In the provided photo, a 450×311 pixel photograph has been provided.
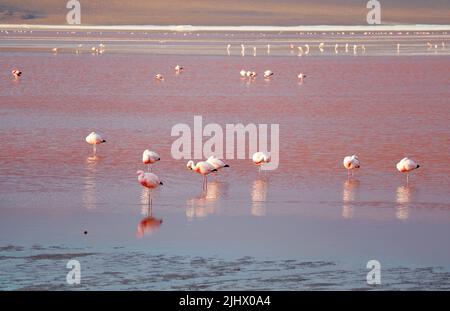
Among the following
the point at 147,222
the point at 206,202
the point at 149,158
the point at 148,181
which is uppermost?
the point at 149,158

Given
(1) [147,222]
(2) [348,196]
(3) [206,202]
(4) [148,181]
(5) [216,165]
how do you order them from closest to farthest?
(1) [147,222] < (4) [148,181] < (3) [206,202] < (2) [348,196] < (5) [216,165]

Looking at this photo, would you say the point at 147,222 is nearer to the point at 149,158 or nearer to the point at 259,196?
the point at 259,196

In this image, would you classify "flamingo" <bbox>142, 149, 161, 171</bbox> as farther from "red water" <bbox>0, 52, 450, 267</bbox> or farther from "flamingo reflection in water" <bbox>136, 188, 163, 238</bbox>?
"flamingo reflection in water" <bbox>136, 188, 163, 238</bbox>

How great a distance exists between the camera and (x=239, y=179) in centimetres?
1709

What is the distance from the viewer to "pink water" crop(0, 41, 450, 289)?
12.9 metres

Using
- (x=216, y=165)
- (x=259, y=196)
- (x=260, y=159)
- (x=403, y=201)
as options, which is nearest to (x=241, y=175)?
(x=260, y=159)

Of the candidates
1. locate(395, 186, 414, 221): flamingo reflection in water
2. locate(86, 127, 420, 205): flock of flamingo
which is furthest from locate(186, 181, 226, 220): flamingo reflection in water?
locate(395, 186, 414, 221): flamingo reflection in water

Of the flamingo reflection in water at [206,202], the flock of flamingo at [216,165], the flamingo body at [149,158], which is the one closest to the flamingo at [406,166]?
the flock of flamingo at [216,165]

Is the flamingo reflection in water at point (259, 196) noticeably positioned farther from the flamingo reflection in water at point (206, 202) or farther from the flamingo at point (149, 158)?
the flamingo at point (149, 158)

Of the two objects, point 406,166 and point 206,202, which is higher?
point 406,166

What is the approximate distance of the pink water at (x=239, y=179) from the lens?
12875mm

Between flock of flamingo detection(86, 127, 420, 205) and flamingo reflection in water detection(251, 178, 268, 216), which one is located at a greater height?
flock of flamingo detection(86, 127, 420, 205)

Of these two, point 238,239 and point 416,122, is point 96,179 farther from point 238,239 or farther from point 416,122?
point 416,122
